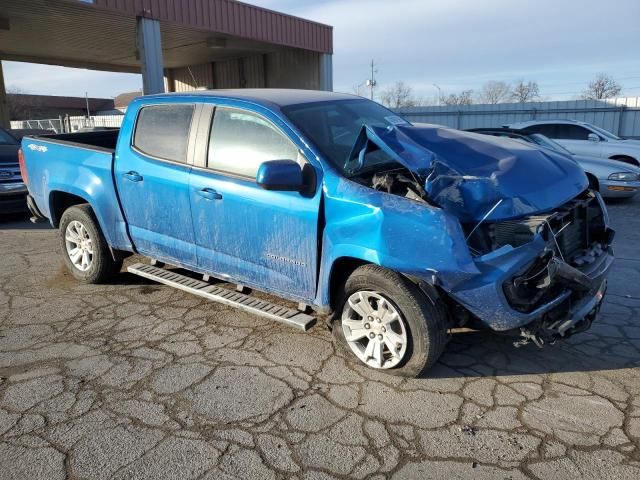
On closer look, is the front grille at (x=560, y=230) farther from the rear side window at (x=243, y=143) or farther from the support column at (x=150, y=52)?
the support column at (x=150, y=52)

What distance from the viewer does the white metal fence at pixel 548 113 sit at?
20.5 m

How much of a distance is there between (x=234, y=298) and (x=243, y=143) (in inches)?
48.5

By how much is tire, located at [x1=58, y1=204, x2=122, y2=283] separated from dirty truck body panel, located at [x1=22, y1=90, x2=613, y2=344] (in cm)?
25

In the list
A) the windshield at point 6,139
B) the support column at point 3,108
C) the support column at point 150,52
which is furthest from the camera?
the support column at point 3,108

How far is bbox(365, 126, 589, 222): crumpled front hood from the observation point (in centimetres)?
313

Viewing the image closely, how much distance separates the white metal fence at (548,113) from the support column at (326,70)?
302 cm

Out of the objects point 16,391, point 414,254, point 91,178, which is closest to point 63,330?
point 16,391

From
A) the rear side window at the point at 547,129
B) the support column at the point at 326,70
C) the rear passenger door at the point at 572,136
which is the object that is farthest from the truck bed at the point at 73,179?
the support column at the point at 326,70

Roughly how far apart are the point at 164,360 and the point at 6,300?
7.56 ft

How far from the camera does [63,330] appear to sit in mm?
4281

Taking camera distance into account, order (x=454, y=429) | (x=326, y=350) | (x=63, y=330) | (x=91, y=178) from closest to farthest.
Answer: (x=454, y=429), (x=326, y=350), (x=63, y=330), (x=91, y=178)

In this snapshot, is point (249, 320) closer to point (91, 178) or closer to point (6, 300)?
point (91, 178)

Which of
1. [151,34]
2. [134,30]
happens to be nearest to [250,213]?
[151,34]

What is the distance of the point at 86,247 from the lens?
207 inches
